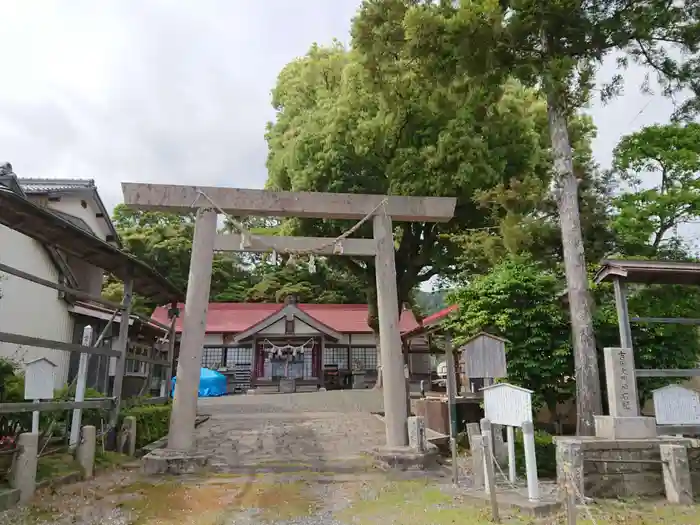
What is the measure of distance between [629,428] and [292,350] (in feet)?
70.4

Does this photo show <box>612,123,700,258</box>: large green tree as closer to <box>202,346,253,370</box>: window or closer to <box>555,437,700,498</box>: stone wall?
<box>555,437,700,498</box>: stone wall

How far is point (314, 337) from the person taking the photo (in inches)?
1109

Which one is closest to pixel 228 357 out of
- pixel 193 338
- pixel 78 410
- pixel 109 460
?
pixel 109 460

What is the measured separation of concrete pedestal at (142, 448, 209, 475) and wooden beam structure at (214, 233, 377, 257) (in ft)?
12.9

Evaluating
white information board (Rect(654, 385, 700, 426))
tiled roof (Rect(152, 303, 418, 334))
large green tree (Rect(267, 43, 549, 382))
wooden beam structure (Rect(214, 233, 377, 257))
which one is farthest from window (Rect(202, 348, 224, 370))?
white information board (Rect(654, 385, 700, 426))

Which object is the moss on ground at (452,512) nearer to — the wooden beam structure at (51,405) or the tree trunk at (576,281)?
the tree trunk at (576,281)

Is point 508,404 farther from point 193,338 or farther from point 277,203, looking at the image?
→ point 277,203

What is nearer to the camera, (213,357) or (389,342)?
(389,342)

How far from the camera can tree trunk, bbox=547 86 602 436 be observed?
8961mm

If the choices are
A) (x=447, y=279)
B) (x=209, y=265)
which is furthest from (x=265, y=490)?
(x=447, y=279)

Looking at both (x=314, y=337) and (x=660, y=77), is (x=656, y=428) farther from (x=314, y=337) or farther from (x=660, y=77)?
(x=314, y=337)

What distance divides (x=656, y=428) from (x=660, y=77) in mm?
7024

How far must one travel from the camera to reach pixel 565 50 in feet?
33.4

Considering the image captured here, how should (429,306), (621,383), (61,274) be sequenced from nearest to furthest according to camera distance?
(621,383) < (61,274) < (429,306)
